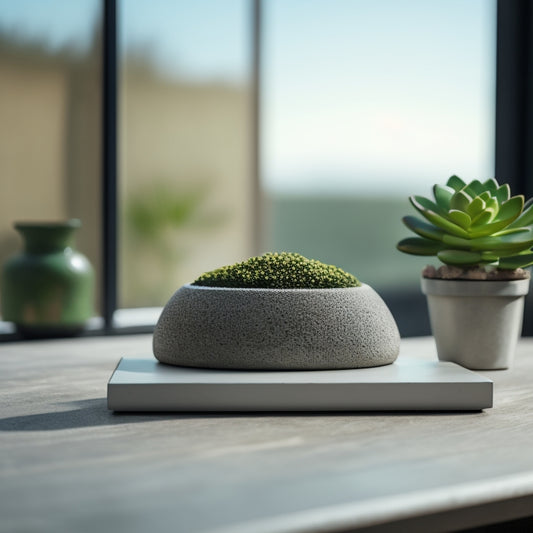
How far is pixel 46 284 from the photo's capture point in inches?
53.9

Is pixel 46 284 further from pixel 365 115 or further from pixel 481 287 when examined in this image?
pixel 365 115

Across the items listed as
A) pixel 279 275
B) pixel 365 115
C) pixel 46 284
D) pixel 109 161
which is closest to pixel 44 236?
pixel 46 284

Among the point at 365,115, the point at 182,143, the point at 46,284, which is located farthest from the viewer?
the point at 365,115

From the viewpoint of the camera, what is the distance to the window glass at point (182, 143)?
3.46m

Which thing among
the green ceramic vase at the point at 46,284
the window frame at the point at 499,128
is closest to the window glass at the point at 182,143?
the window frame at the point at 499,128

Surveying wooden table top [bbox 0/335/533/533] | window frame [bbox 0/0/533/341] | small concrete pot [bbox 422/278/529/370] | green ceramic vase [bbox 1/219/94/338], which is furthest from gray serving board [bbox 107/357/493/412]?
window frame [bbox 0/0/533/341]

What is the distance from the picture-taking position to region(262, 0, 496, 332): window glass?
540 centimetres

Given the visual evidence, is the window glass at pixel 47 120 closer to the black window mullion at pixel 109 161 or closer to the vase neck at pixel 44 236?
the black window mullion at pixel 109 161

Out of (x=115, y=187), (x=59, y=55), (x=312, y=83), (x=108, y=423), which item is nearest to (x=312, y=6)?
(x=312, y=83)

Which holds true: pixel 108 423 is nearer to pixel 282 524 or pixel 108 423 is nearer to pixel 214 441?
pixel 214 441

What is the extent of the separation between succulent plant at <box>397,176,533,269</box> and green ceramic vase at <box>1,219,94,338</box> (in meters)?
0.60

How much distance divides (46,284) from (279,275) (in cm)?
63

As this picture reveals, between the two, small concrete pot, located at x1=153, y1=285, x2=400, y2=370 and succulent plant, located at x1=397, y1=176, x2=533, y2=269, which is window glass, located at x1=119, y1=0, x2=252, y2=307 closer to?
succulent plant, located at x1=397, y1=176, x2=533, y2=269

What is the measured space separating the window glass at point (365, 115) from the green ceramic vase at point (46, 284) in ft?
12.5
